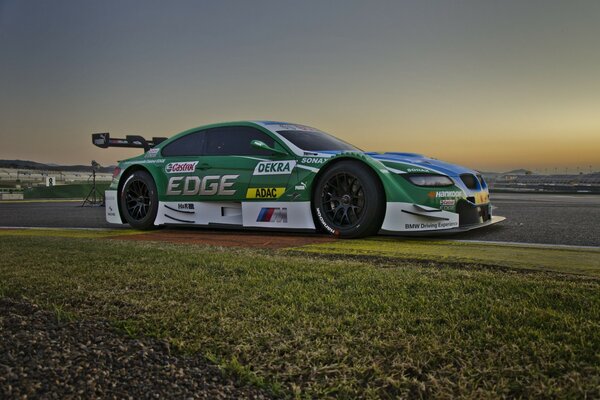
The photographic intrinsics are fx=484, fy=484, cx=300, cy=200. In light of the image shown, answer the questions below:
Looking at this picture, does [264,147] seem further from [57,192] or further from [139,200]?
[57,192]

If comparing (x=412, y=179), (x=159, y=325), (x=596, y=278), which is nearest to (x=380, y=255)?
(x=412, y=179)

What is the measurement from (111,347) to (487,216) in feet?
17.2

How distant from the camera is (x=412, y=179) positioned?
17.7ft

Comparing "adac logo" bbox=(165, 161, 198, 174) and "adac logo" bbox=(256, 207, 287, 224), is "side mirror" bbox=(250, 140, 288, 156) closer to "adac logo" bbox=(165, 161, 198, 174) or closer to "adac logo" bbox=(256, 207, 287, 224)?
"adac logo" bbox=(256, 207, 287, 224)

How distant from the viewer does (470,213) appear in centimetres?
568

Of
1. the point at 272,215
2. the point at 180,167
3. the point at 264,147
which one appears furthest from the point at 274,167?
the point at 180,167

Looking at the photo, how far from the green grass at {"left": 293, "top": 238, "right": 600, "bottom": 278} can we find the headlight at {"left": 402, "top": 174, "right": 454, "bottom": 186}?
2.14ft

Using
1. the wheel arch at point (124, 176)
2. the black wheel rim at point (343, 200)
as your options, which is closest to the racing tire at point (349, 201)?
the black wheel rim at point (343, 200)

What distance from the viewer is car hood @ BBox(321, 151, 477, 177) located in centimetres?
551

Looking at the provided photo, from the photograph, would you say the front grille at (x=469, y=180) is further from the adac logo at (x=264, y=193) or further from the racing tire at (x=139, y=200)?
the racing tire at (x=139, y=200)

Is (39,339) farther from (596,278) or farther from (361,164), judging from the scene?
(361,164)

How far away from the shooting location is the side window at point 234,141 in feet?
21.2

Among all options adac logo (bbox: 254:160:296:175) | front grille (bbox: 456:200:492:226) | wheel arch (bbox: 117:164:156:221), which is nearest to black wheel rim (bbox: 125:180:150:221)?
wheel arch (bbox: 117:164:156:221)

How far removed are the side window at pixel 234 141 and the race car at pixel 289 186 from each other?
2cm
